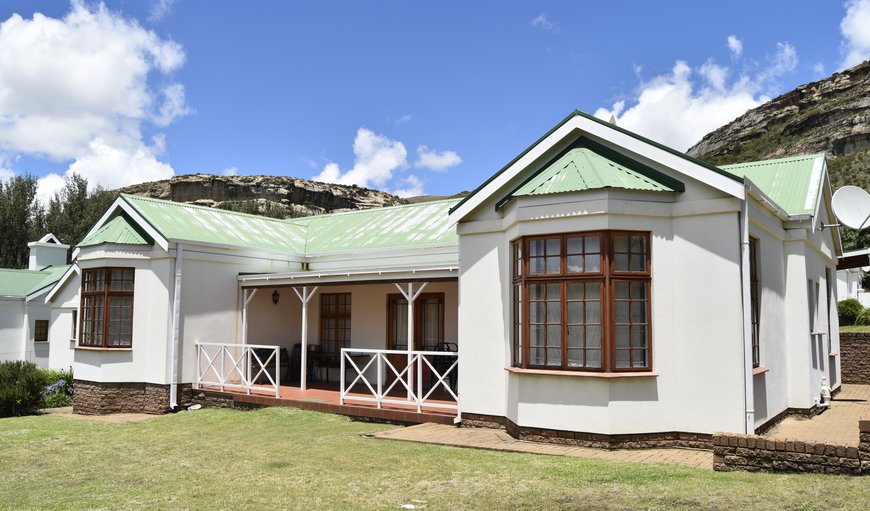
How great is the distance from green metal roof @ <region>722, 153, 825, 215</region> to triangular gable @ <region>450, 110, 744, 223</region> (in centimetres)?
341

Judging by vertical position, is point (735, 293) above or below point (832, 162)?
below

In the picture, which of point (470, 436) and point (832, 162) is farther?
point (832, 162)

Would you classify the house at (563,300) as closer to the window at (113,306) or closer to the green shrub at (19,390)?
the window at (113,306)

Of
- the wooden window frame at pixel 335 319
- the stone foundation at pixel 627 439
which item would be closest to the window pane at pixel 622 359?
the stone foundation at pixel 627 439

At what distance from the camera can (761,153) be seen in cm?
6556

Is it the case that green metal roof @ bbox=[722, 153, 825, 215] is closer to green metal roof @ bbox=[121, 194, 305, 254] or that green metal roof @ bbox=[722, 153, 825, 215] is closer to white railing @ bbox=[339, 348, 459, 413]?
white railing @ bbox=[339, 348, 459, 413]

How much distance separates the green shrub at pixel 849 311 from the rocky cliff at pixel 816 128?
1116 inches

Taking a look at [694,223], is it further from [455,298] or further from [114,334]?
[114,334]

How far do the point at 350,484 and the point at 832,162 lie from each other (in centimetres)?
5746

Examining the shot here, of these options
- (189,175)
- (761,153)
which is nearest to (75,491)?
(761,153)

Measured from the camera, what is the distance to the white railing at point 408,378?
12410mm

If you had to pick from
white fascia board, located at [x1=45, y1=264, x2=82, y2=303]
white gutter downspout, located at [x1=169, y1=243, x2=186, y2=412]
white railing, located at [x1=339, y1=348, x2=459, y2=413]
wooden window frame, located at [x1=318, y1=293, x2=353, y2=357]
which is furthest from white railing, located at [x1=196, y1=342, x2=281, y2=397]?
white fascia board, located at [x1=45, y1=264, x2=82, y2=303]

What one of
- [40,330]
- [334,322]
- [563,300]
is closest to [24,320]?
[40,330]

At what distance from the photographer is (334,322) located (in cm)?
1762
